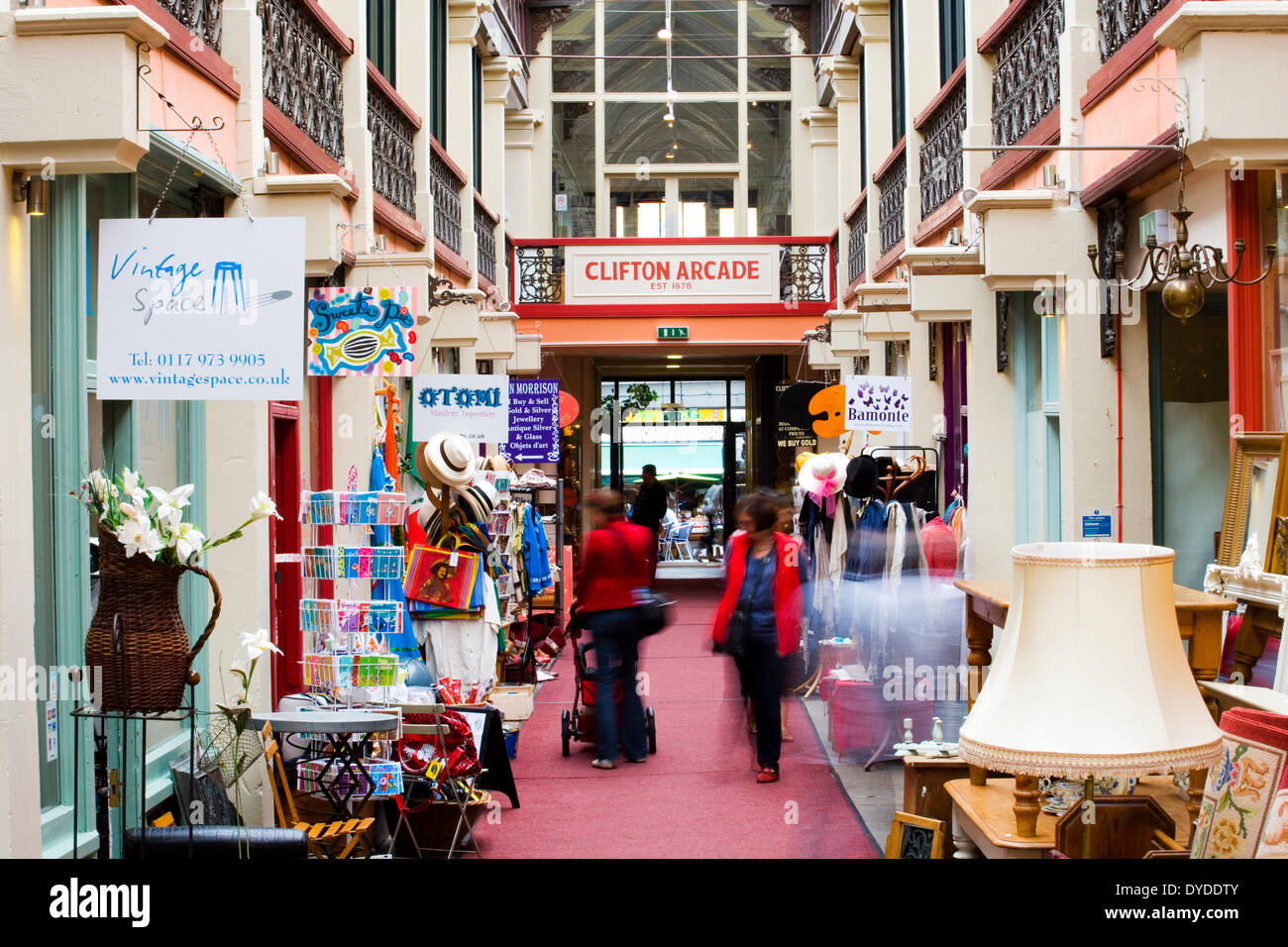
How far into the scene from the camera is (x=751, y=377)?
2572 cm

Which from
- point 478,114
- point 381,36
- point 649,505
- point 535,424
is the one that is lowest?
point 649,505

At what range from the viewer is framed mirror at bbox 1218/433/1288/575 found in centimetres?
445

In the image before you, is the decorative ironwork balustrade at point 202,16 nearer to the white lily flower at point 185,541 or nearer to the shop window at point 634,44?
the white lily flower at point 185,541

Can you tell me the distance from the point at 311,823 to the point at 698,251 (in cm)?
Answer: 1267

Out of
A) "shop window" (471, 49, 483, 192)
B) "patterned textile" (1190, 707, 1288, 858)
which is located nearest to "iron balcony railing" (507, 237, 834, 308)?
"shop window" (471, 49, 483, 192)

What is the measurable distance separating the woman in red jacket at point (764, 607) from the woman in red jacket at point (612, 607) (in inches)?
23.3

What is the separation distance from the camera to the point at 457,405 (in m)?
9.70

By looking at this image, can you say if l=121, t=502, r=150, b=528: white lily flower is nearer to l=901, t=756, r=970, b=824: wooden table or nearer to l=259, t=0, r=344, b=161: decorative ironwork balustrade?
l=901, t=756, r=970, b=824: wooden table

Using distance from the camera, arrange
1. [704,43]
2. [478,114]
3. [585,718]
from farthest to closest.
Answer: [704,43], [478,114], [585,718]

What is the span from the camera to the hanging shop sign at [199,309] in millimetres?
4605

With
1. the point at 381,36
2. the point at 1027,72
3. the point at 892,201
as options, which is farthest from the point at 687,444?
the point at 1027,72

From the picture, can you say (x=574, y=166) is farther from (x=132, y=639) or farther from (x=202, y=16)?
(x=132, y=639)

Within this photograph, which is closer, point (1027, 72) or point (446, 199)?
point (1027, 72)

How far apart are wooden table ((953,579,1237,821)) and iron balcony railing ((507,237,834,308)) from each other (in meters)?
12.6
